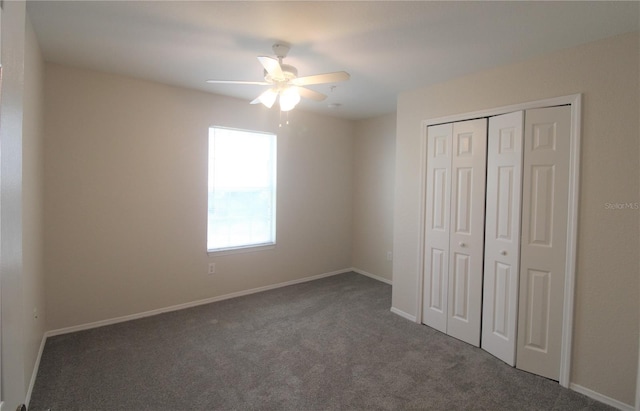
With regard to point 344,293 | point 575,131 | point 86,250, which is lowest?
point 344,293

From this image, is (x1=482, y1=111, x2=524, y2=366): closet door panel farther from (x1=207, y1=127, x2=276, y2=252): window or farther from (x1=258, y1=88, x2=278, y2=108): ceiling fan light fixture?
(x1=207, y1=127, x2=276, y2=252): window

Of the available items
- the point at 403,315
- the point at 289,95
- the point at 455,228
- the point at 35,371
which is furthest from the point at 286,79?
the point at 35,371

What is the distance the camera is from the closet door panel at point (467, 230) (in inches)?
116

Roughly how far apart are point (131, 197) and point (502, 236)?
3.61 metres

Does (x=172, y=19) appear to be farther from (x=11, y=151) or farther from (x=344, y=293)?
(x=344, y=293)

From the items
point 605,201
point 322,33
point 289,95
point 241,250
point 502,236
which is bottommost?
point 241,250

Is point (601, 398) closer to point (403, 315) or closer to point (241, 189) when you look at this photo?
point (403, 315)

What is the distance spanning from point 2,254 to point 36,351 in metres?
2.52

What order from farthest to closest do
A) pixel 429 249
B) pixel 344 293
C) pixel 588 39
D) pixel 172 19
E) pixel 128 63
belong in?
pixel 344 293, pixel 429 249, pixel 128 63, pixel 588 39, pixel 172 19

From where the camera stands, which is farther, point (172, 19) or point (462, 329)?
point (462, 329)

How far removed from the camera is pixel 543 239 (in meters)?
2.55

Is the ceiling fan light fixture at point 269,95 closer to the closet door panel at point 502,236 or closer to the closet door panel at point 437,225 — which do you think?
the closet door panel at point 437,225

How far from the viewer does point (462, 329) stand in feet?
10.2

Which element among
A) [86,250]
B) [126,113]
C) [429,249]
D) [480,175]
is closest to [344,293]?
[429,249]
